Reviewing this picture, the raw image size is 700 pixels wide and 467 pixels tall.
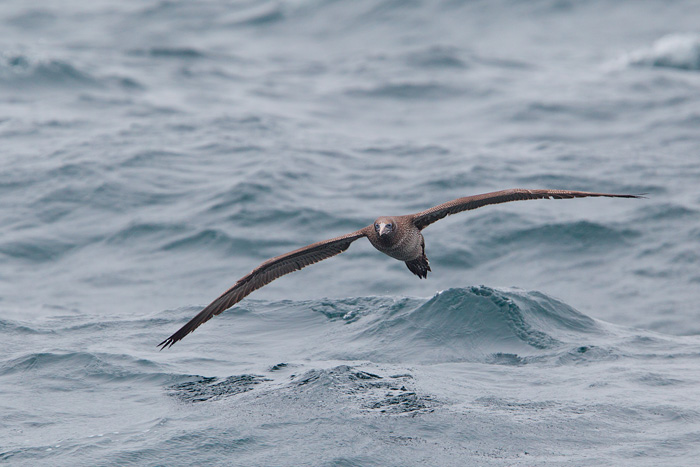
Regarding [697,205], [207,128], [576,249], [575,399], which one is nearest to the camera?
[575,399]

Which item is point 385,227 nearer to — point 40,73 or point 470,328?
point 470,328

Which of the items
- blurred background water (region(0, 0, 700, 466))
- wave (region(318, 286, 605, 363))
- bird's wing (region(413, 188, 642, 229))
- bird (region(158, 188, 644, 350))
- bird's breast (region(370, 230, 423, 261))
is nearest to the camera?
blurred background water (region(0, 0, 700, 466))

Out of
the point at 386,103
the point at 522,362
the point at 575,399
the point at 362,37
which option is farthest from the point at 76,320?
the point at 362,37

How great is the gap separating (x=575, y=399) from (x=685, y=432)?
3.85 feet

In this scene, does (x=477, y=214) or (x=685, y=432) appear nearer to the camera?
(x=685, y=432)

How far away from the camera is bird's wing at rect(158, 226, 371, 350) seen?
9.99 meters

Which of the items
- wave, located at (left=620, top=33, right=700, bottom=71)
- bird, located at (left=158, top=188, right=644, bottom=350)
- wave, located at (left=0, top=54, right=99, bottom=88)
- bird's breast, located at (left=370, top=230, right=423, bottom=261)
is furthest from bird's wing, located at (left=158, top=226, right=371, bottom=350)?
wave, located at (left=620, top=33, right=700, bottom=71)

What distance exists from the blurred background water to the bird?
2.96ft

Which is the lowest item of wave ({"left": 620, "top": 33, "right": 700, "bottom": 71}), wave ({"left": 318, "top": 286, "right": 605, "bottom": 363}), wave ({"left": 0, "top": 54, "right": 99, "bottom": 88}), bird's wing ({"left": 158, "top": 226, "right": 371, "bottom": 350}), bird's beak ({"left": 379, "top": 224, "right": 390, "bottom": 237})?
wave ({"left": 318, "top": 286, "right": 605, "bottom": 363})

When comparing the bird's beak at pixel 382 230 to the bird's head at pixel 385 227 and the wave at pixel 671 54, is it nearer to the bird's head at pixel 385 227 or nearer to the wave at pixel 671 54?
the bird's head at pixel 385 227

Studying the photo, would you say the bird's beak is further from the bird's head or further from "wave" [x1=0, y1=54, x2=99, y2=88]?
"wave" [x1=0, y1=54, x2=99, y2=88]

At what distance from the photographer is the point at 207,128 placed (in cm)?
2195

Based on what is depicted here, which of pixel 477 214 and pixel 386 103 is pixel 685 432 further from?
pixel 386 103

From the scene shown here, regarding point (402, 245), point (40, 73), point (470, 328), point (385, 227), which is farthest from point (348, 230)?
point (40, 73)
